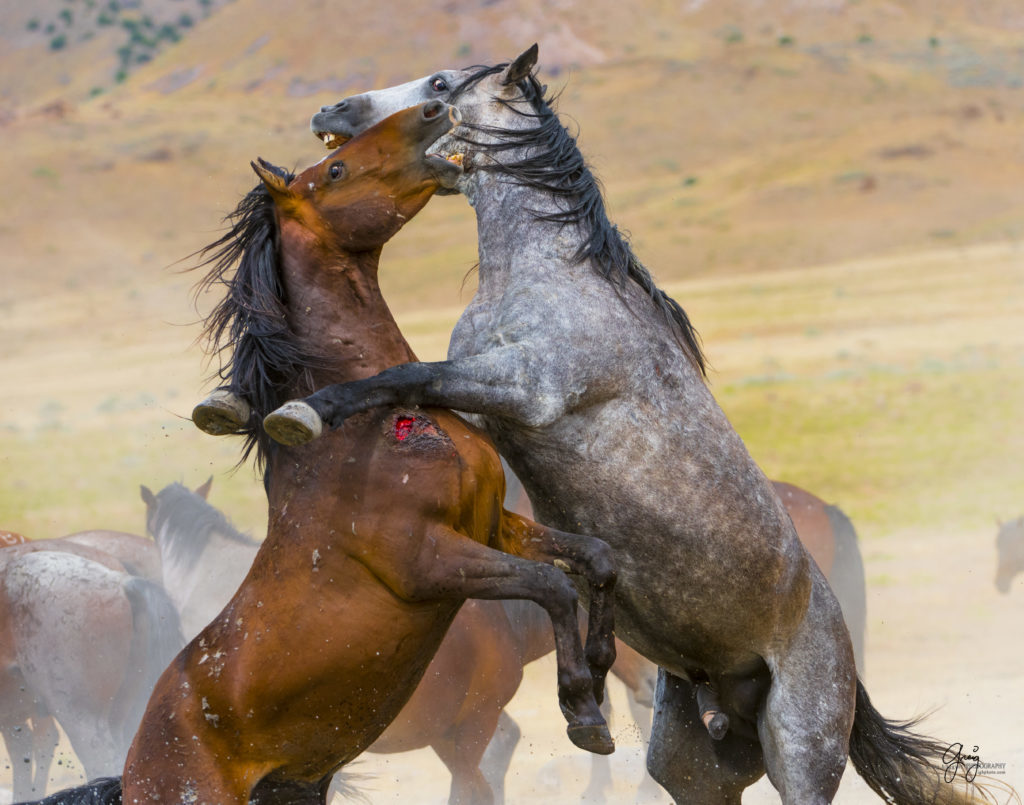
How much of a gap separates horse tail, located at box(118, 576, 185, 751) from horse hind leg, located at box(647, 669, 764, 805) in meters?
3.32

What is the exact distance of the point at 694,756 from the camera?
466 cm

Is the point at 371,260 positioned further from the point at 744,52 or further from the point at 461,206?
the point at 744,52

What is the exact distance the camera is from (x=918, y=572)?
14.5m

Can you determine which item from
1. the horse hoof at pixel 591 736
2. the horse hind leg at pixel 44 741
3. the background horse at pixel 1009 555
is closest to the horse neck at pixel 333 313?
the horse hoof at pixel 591 736

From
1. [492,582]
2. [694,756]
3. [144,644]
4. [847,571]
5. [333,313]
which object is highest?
[333,313]

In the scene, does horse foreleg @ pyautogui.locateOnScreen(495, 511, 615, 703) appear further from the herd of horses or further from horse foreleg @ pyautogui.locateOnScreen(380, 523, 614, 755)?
horse foreleg @ pyautogui.locateOnScreen(380, 523, 614, 755)

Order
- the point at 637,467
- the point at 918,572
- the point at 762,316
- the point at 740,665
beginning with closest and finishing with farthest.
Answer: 1. the point at 637,467
2. the point at 740,665
3. the point at 918,572
4. the point at 762,316

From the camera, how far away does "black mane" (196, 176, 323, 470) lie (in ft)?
12.3

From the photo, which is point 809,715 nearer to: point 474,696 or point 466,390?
point 466,390

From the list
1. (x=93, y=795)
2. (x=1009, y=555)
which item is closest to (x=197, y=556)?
(x=93, y=795)

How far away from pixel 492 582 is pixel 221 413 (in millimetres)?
939

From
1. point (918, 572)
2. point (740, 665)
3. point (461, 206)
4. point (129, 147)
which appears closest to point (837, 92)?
point (461, 206)

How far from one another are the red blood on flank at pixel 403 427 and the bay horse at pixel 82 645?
3.86 meters

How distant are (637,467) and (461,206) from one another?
3130 cm
